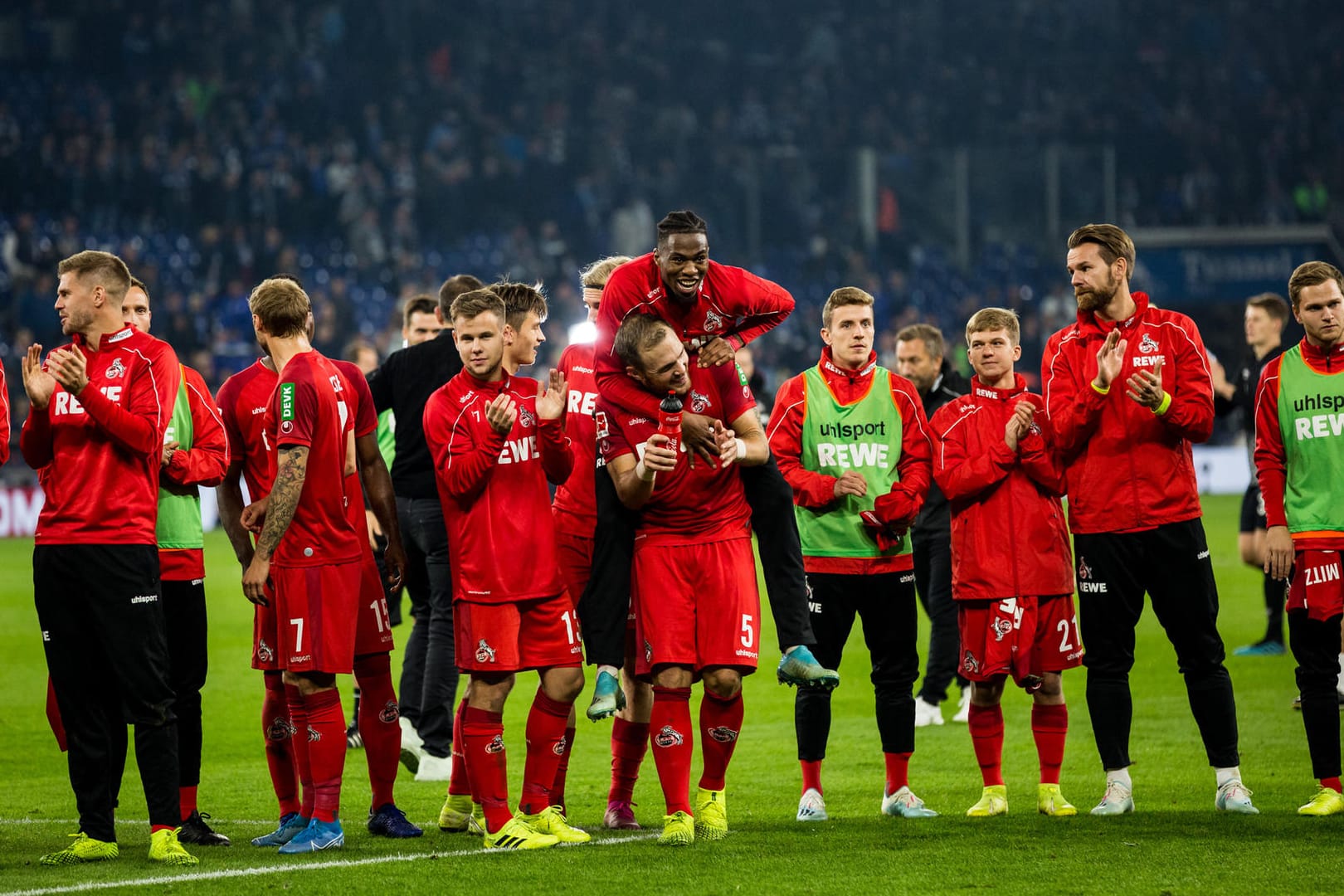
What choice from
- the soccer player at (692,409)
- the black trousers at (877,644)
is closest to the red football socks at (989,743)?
the black trousers at (877,644)

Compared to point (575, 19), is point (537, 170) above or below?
below

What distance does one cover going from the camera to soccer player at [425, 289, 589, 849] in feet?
19.2

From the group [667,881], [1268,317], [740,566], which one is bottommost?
[667,881]

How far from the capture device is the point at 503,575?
589 centimetres

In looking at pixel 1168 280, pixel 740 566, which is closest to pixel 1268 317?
pixel 740 566

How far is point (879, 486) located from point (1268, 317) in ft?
14.6

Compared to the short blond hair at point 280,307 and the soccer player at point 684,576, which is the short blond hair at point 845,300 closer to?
the soccer player at point 684,576

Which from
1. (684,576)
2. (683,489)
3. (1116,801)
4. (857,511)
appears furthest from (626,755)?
(1116,801)

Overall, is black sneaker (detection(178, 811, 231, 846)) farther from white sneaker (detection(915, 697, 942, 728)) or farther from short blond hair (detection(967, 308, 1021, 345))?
white sneaker (detection(915, 697, 942, 728))

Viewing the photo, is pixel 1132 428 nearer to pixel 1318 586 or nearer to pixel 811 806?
pixel 1318 586

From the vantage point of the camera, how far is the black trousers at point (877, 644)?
670 centimetres

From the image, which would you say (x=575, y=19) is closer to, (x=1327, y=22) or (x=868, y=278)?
(x=868, y=278)

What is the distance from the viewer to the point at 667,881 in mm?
5199

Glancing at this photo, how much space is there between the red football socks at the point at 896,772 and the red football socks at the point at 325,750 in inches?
90.9
